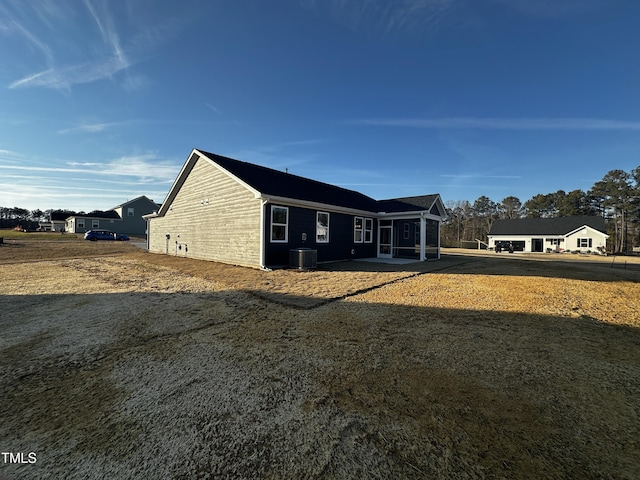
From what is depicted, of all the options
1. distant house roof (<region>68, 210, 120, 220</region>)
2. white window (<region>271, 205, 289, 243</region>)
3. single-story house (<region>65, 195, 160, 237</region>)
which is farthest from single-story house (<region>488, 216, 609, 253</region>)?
distant house roof (<region>68, 210, 120, 220</region>)

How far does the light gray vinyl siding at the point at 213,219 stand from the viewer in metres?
11.7

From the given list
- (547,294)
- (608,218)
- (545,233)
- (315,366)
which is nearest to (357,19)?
(547,294)

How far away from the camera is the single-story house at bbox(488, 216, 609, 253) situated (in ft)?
112

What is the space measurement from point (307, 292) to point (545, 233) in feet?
147

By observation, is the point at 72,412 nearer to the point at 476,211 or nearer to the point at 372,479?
the point at 372,479

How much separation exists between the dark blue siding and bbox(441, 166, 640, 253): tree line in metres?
29.8

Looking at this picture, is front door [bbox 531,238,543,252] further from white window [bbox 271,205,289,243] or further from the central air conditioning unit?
white window [bbox 271,205,289,243]

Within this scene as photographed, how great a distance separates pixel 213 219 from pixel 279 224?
4618mm

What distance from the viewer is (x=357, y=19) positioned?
1067 cm

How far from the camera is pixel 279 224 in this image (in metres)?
11.5

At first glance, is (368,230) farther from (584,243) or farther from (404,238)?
(584,243)

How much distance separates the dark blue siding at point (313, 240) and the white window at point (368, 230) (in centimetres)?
31

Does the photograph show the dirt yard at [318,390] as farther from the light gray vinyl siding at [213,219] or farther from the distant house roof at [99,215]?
the distant house roof at [99,215]

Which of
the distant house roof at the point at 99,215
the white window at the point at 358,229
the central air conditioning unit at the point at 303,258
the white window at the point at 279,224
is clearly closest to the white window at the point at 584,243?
the white window at the point at 358,229
